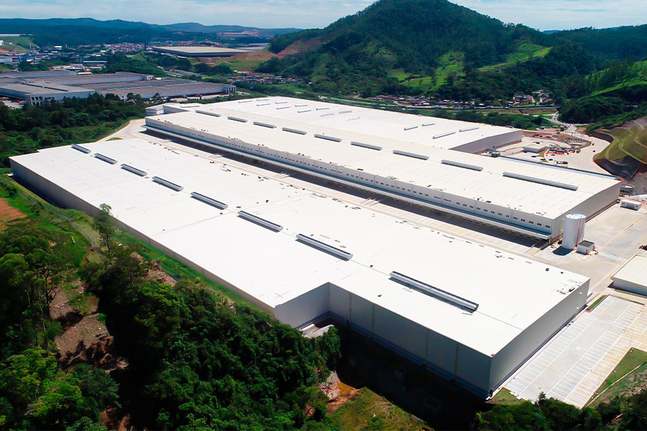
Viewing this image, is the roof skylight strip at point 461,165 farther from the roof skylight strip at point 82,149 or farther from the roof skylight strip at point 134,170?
the roof skylight strip at point 82,149

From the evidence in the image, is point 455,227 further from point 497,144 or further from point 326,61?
point 326,61

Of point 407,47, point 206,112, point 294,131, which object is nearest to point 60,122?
point 206,112

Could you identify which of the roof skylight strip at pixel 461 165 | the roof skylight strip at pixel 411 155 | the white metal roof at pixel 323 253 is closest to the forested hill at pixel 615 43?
the roof skylight strip at pixel 411 155

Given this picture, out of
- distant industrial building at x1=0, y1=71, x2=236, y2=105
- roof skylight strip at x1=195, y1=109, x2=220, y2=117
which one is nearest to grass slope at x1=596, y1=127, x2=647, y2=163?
roof skylight strip at x1=195, y1=109, x2=220, y2=117

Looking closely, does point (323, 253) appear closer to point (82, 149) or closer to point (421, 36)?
point (82, 149)

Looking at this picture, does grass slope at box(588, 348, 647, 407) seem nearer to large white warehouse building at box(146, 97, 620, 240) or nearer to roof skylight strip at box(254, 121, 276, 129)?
large white warehouse building at box(146, 97, 620, 240)

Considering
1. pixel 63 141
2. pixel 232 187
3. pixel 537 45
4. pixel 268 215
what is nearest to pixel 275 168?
pixel 232 187
